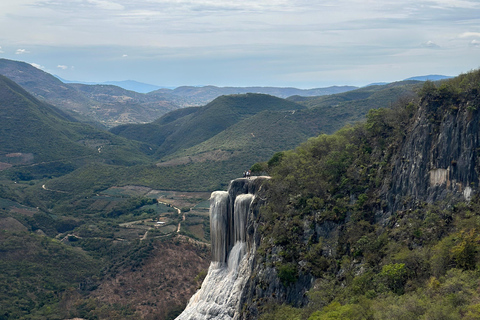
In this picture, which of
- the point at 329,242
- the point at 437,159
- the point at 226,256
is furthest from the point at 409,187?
the point at 226,256

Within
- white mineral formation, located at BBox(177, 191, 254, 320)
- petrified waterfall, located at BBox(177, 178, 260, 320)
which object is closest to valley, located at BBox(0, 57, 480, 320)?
petrified waterfall, located at BBox(177, 178, 260, 320)

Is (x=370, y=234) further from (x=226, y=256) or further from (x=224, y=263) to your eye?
(x=224, y=263)

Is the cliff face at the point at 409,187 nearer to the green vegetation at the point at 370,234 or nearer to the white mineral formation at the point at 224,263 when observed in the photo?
the green vegetation at the point at 370,234

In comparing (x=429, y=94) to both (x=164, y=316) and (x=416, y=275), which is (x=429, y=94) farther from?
(x=164, y=316)

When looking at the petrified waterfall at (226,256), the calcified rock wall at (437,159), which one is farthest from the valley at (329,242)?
the petrified waterfall at (226,256)

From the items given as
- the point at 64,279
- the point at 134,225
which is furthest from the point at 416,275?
the point at 134,225
